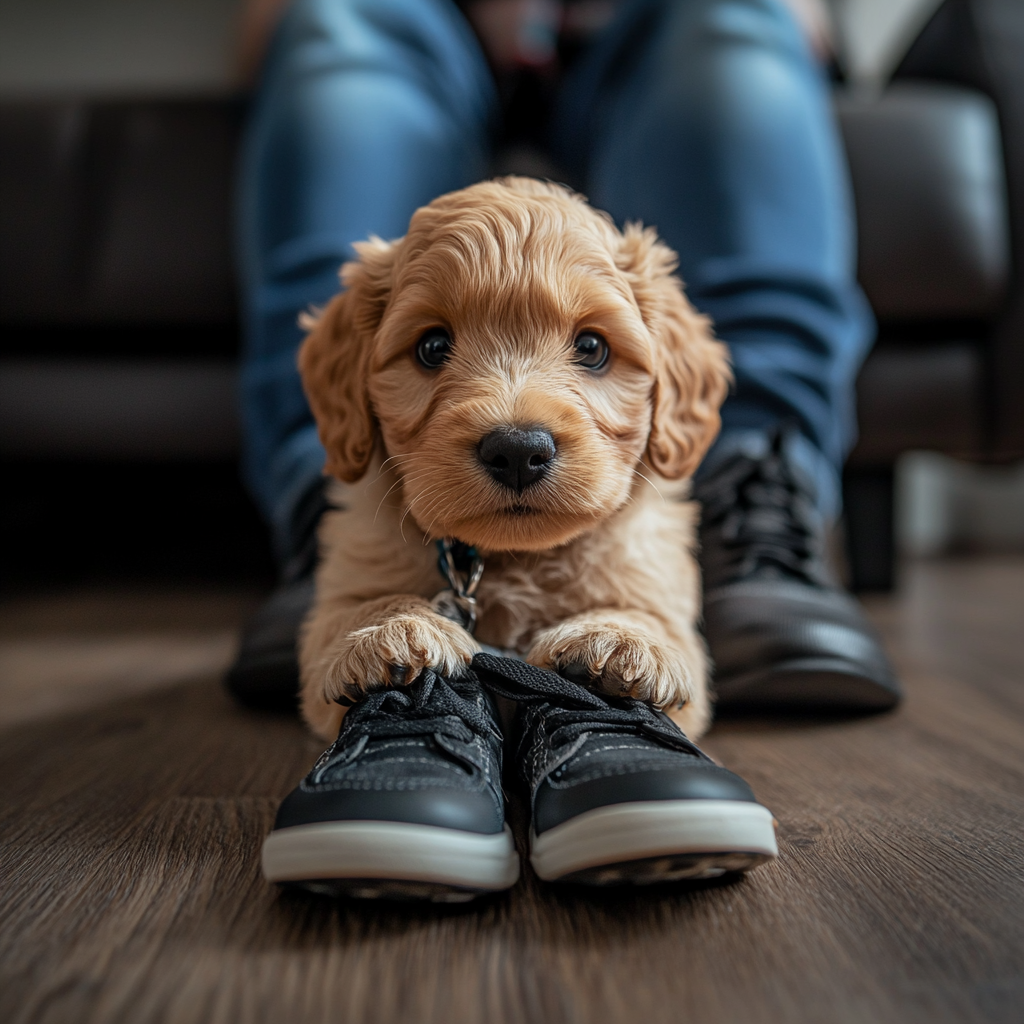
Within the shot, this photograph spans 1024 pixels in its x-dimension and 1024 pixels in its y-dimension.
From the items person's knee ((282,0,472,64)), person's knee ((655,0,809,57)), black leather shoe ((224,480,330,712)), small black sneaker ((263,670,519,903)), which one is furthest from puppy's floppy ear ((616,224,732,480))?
person's knee ((282,0,472,64))

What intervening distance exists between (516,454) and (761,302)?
0.80m

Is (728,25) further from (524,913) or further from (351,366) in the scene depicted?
(524,913)

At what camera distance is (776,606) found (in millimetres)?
1251

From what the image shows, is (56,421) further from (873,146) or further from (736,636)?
(873,146)

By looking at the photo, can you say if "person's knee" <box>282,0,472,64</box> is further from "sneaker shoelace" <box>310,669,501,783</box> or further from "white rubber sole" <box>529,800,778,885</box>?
"white rubber sole" <box>529,800,778,885</box>

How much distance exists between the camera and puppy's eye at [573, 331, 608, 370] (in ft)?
3.14

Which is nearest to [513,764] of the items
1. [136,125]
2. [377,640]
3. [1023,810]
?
[377,640]

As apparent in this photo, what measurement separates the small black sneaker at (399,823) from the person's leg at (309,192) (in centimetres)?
58

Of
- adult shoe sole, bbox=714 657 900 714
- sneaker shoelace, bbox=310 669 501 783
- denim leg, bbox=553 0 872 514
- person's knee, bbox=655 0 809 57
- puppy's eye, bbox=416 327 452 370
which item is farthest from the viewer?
person's knee, bbox=655 0 809 57

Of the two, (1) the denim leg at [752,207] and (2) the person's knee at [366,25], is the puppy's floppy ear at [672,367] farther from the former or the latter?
(2) the person's knee at [366,25]

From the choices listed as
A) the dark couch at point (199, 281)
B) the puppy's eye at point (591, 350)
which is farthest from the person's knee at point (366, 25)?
the puppy's eye at point (591, 350)

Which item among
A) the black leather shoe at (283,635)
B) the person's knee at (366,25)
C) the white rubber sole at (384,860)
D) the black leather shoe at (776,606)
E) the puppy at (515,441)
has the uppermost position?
the person's knee at (366,25)

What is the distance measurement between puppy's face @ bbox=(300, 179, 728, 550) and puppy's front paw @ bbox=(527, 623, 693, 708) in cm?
11

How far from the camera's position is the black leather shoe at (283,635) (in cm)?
127
